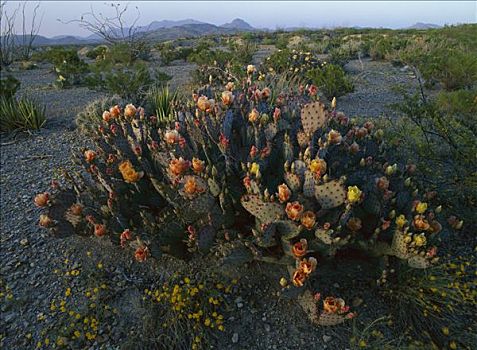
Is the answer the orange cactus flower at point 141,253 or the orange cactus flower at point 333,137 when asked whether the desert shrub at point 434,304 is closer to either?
the orange cactus flower at point 333,137

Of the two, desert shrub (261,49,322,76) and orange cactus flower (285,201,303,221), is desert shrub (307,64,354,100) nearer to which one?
desert shrub (261,49,322,76)

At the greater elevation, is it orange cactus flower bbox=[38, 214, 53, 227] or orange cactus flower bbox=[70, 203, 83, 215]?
orange cactus flower bbox=[70, 203, 83, 215]

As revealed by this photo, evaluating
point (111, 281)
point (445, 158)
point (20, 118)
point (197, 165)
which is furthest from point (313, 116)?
point (20, 118)

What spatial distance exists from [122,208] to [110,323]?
2.48 feet

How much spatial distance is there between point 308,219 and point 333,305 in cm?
47

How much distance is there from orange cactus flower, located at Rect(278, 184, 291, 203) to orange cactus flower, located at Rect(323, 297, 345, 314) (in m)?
0.59

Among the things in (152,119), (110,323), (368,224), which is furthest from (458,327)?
(152,119)

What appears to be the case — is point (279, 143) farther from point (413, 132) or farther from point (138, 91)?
point (138, 91)

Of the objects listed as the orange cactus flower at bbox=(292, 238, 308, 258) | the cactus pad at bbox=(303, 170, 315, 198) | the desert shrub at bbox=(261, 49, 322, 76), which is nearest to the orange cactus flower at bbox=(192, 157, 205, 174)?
the cactus pad at bbox=(303, 170, 315, 198)

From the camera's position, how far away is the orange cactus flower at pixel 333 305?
6.92ft

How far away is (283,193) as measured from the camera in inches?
87.5

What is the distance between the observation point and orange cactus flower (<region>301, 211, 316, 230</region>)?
7.14ft

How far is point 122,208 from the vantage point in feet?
9.19

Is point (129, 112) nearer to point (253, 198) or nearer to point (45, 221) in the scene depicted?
point (45, 221)
